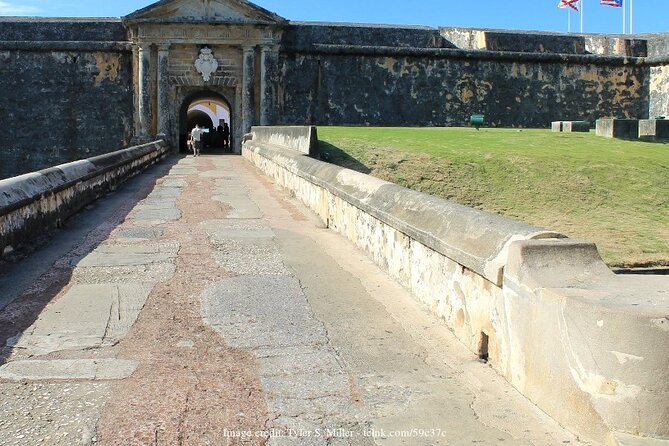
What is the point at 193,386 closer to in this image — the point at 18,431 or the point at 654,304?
the point at 18,431

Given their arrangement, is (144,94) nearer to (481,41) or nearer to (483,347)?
(481,41)

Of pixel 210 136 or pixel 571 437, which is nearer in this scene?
pixel 571 437

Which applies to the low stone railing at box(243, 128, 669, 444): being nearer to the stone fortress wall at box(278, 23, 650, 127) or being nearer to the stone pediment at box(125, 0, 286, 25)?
the stone pediment at box(125, 0, 286, 25)

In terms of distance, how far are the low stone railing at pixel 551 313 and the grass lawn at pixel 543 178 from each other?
19.6 ft

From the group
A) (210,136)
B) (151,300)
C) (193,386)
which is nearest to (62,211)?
(151,300)

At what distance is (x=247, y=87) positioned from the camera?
21.3 metres

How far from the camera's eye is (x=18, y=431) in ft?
7.38

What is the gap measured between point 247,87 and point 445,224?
60.8 feet

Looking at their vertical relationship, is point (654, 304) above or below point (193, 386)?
above

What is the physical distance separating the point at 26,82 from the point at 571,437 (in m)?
22.4

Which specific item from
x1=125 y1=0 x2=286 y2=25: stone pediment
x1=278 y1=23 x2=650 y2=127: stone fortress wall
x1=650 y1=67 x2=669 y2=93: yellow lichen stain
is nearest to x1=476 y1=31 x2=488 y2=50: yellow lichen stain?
x1=278 y1=23 x2=650 y2=127: stone fortress wall

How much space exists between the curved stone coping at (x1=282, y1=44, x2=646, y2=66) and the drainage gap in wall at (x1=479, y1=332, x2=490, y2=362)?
64.8ft

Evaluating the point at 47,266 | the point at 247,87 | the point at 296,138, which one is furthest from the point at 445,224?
the point at 247,87

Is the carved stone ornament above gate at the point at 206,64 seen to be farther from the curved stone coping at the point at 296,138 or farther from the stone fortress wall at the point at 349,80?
the curved stone coping at the point at 296,138
